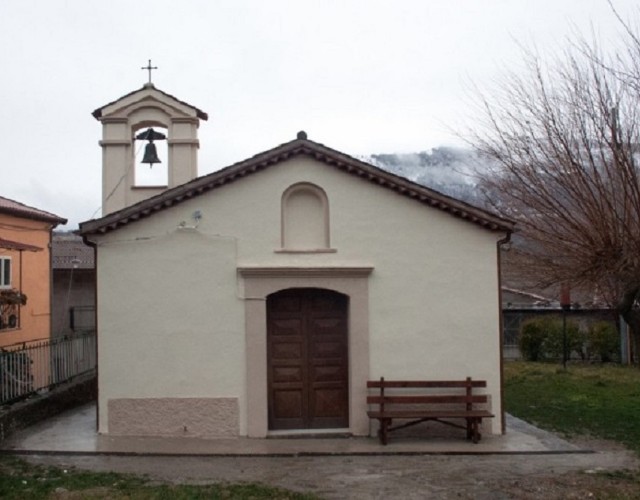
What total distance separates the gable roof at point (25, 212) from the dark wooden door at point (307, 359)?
8179mm

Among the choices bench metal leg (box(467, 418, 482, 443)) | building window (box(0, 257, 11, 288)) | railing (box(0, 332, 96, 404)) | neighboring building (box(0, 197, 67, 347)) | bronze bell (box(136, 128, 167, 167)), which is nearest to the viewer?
bench metal leg (box(467, 418, 482, 443))

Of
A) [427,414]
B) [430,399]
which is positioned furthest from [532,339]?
[427,414]

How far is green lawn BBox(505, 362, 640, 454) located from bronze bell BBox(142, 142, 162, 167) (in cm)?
858

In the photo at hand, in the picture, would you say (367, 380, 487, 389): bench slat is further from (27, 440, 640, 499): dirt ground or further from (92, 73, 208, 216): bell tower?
(92, 73, 208, 216): bell tower

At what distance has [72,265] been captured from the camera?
88.7ft

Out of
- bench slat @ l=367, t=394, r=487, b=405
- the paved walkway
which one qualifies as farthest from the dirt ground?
bench slat @ l=367, t=394, r=487, b=405

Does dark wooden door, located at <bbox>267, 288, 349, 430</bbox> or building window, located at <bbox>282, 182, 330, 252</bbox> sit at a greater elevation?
building window, located at <bbox>282, 182, 330, 252</bbox>

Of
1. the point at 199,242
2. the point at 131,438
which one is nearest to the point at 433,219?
the point at 199,242

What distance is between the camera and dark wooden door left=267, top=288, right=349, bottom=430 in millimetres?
13062

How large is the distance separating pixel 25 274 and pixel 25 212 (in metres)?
1.62

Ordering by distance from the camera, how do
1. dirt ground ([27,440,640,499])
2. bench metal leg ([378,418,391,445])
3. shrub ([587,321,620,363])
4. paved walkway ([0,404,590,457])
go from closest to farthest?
1. dirt ground ([27,440,640,499])
2. paved walkway ([0,404,590,457])
3. bench metal leg ([378,418,391,445])
4. shrub ([587,321,620,363])

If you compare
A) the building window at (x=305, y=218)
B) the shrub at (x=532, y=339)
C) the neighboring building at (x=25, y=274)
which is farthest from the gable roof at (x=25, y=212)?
the shrub at (x=532, y=339)

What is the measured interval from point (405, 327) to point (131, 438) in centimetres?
474

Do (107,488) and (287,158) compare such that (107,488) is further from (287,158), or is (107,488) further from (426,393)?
(287,158)
